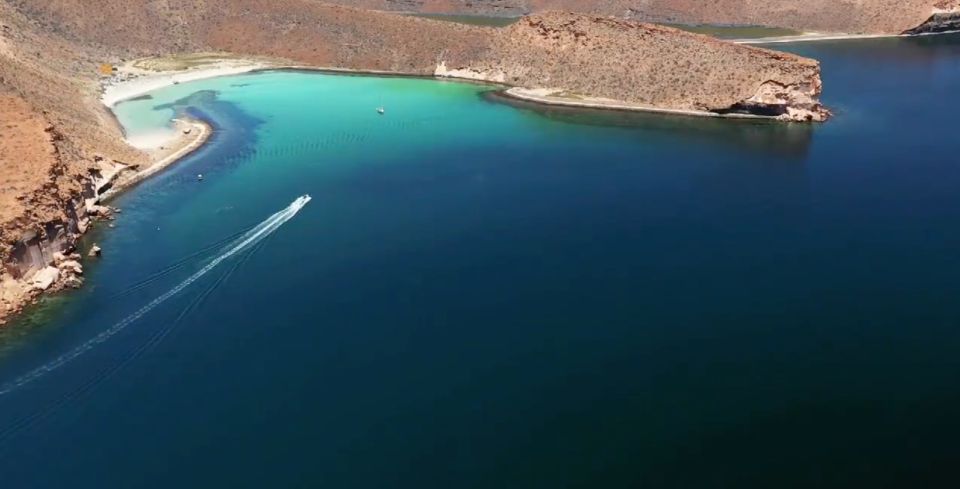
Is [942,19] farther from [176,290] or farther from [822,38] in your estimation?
[176,290]

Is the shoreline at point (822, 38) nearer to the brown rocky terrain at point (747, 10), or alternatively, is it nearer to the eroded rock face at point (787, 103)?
the brown rocky terrain at point (747, 10)

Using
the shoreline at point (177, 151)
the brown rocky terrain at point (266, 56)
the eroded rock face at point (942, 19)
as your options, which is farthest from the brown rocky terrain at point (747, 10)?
the shoreline at point (177, 151)

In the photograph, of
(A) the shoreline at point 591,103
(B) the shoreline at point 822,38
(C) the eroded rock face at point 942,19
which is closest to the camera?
(A) the shoreline at point 591,103

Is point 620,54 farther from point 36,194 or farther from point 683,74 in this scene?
point 36,194

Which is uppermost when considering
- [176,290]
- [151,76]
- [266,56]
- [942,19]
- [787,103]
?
[942,19]

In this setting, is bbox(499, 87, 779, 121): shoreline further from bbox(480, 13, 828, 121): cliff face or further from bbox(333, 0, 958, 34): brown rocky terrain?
bbox(333, 0, 958, 34): brown rocky terrain

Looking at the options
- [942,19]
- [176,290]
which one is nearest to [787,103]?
[176,290]
